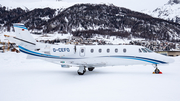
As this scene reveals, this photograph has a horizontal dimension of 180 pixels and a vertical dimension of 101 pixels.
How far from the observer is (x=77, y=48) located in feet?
47.0

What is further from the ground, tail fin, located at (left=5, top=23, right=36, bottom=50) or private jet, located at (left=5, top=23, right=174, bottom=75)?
tail fin, located at (left=5, top=23, right=36, bottom=50)

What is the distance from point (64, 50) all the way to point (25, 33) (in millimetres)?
5125

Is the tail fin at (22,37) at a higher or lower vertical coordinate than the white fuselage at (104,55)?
higher

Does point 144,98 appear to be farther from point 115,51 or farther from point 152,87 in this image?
point 115,51

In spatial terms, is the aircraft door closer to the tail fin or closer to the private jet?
the private jet

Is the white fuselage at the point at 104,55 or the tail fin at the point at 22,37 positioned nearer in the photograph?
the white fuselage at the point at 104,55

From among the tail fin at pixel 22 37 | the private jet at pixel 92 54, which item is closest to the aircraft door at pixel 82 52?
the private jet at pixel 92 54

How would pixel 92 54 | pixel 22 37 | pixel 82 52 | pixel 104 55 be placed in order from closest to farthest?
pixel 104 55
pixel 92 54
pixel 82 52
pixel 22 37

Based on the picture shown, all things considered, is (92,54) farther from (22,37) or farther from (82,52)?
(22,37)

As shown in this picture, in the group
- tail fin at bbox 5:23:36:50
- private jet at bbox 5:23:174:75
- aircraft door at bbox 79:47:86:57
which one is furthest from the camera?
tail fin at bbox 5:23:36:50

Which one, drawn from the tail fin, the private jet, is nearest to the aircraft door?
the private jet

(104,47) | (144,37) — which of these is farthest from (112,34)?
(104,47)

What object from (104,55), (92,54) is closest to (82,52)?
(92,54)

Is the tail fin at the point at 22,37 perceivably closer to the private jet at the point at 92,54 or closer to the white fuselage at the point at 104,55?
the private jet at the point at 92,54
